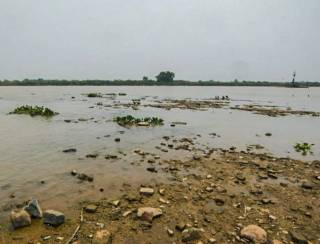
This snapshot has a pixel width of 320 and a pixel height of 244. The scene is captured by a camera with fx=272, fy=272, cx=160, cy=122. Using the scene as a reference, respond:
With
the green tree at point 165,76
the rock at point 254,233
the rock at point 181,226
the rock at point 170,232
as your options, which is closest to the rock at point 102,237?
the rock at point 170,232

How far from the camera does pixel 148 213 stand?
23.9 ft

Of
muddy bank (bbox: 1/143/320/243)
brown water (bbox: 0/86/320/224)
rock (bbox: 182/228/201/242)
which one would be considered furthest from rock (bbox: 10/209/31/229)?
rock (bbox: 182/228/201/242)

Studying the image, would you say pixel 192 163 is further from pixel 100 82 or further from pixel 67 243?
pixel 100 82

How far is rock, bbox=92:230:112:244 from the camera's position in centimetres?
617

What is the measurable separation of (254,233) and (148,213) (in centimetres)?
270

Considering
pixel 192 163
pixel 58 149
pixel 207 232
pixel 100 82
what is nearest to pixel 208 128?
pixel 192 163

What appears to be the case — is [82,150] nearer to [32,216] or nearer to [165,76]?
[32,216]

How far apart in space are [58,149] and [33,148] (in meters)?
1.45

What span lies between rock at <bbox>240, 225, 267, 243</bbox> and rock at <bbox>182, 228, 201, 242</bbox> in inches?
42.4

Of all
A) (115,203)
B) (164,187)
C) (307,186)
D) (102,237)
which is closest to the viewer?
(102,237)

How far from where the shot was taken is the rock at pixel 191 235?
6.35m

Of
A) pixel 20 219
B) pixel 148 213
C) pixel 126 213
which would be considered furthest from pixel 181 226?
pixel 20 219

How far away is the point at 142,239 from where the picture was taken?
6371 millimetres

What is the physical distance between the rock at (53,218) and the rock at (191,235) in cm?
306
